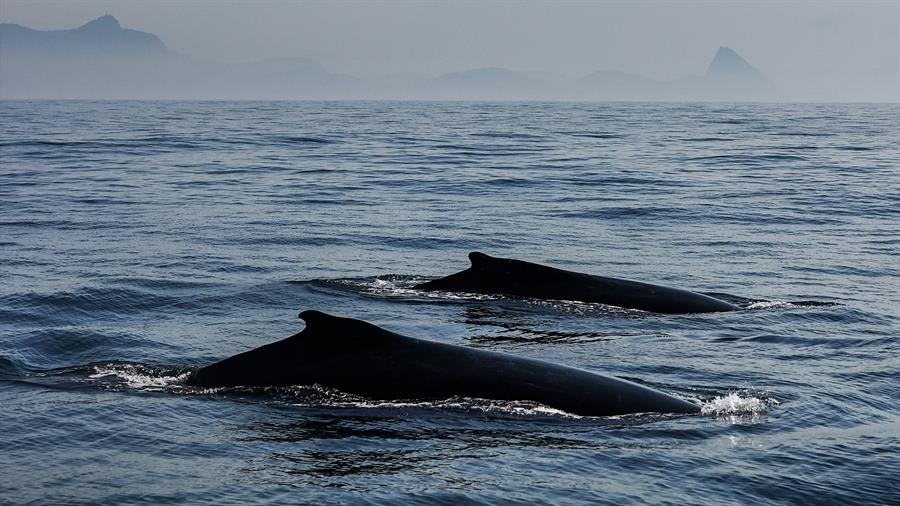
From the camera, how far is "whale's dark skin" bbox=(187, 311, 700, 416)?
892 cm

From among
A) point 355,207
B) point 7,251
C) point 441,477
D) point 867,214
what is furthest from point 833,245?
point 441,477

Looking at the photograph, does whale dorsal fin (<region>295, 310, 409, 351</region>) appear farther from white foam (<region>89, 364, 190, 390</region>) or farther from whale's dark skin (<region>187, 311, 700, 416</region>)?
white foam (<region>89, 364, 190, 390</region>)

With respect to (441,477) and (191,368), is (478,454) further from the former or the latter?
(191,368)

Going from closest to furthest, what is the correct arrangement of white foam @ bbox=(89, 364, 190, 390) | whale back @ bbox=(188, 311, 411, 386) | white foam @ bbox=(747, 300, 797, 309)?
whale back @ bbox=(188, 311, 411, 386) < white foam @ bbox=(89, 364, 190, 390) < white foam @ bbox=(747, 300, 797, 309)

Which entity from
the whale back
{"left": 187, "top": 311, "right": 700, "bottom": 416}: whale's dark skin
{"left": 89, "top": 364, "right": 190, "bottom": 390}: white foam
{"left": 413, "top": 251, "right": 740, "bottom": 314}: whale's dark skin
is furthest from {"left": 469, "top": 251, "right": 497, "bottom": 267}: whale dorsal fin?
the whale back

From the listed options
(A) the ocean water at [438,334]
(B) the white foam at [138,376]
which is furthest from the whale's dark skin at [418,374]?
(B) the white foam at [138,376]

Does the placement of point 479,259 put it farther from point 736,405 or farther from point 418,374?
point 418,374

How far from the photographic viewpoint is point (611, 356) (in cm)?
1146

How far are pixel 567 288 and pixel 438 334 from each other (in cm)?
249

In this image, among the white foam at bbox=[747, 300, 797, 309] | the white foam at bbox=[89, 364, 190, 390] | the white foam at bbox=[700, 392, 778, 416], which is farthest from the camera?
the white foam at bbox=[747, 300, 797, 309]

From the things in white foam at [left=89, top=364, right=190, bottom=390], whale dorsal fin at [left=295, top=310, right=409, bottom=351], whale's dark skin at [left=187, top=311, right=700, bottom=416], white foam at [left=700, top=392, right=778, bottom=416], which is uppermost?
whale dorsal fin at [left=295, top=310, right=409, bottom=351]

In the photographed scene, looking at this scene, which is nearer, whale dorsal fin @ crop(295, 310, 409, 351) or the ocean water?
the ocean water

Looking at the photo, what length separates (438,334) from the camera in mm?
12430

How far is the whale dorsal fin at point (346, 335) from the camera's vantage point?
897 centimetres
